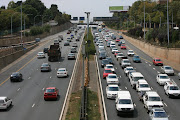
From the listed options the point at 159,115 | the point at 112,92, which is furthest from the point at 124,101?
the point at 112,92

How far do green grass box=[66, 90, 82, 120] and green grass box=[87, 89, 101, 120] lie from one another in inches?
42.4

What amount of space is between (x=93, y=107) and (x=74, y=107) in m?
1.86

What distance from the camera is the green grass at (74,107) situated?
28.6 metres

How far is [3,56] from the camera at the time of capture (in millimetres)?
63094

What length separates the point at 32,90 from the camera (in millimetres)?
42281

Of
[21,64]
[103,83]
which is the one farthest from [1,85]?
[21,64]

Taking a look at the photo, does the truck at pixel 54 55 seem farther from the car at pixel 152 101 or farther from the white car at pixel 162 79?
the car at pixel 152 101

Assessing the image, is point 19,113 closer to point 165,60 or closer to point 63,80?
point 63,80

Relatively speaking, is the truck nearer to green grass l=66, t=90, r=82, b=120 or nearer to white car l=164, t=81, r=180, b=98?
green grass l=66, t=90, r=82, b=120

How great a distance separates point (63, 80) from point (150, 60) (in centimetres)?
2640

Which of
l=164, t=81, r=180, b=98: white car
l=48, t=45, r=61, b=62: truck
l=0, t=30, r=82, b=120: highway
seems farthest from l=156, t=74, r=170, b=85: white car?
l=48, t=45, r=61, b=62: truck

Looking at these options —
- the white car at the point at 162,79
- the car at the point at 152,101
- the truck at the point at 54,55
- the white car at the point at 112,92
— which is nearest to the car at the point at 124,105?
the car at the point at 152,101

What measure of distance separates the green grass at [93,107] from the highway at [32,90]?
9.85ft

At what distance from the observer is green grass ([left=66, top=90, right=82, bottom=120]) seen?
93.9 ft
